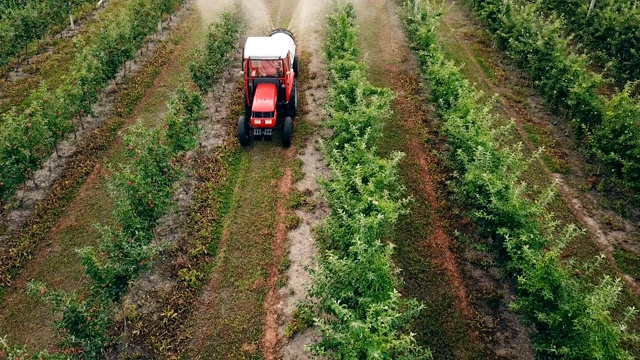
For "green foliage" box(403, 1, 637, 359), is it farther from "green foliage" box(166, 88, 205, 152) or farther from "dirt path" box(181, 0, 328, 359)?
"green foliage" box(166, 88, 205, 152)

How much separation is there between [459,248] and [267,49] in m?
11.2

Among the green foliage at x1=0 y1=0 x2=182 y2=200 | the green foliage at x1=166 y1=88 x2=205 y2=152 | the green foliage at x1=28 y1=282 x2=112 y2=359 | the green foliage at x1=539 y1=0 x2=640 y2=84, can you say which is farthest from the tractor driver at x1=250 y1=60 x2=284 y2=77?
the green foliage at x1=539 y1=0 x2=640 y2=84

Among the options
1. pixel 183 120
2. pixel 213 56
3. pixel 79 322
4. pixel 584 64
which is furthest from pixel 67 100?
pixel 584 64

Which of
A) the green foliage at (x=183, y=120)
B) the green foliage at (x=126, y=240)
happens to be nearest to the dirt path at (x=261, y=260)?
the green foliage at (x=126, y=240)

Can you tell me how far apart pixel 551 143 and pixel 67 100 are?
66.9 ft

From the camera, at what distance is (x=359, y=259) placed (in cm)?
1116

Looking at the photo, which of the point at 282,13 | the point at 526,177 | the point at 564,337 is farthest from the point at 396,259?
the point at 282,13

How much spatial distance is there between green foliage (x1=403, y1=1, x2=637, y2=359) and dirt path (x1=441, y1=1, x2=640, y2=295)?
180 centimetres

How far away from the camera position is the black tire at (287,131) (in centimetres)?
2020

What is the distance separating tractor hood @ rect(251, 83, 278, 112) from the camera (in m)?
19.5

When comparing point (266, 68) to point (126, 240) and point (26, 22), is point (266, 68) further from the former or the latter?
point (26, 22)

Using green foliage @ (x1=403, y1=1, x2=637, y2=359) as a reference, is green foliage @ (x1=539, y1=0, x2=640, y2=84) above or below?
above

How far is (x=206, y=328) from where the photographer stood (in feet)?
45.3

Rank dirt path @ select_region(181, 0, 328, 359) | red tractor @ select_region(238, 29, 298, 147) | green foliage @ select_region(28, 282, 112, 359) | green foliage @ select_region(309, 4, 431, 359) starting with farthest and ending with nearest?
1. red tractor @ select_region(238, 29, 298, 147)
2. dirt path @ select_region(181, 0, 328, 359)
3. green foliage @ select_region(28, 282, 112, 359)
4. green foliage @ select_region(309, 4, 431, 359)
